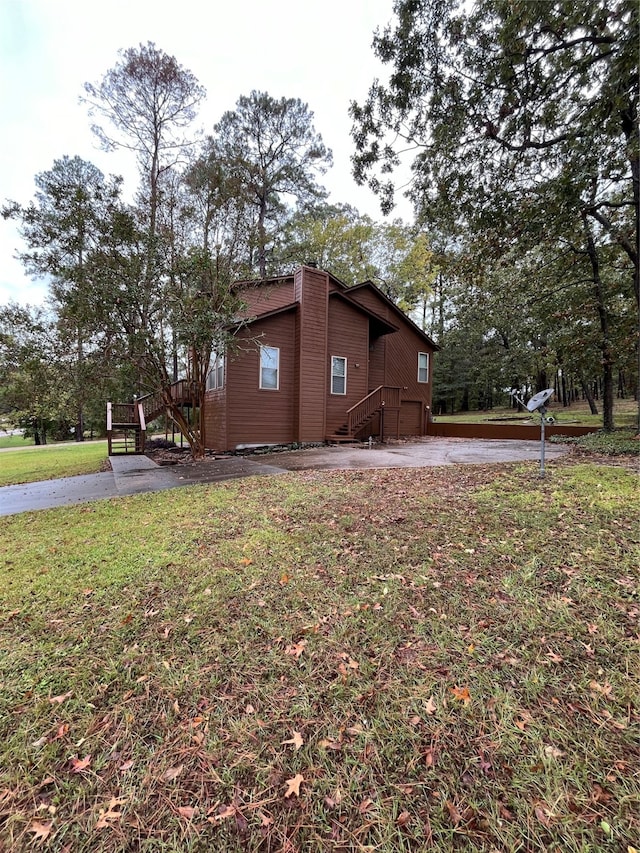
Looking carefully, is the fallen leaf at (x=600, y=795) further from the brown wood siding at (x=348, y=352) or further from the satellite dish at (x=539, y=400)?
the brown wood siding at (x=348, y=352)

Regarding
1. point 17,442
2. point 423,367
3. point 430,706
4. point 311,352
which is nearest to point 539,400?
point 430,706

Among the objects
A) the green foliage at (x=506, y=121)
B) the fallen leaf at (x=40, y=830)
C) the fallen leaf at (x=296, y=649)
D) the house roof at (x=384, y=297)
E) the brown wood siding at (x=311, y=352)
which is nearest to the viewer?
the fallen leaf at (x=40, y=830)

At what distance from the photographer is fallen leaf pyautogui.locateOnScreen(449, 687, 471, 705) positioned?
180 centimetres

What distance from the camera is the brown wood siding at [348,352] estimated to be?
12906 mm

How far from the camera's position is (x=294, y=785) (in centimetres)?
143

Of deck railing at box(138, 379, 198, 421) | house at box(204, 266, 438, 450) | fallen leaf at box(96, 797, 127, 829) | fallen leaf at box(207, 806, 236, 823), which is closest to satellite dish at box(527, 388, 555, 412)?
fallen leaf at box(207, 806, 236, 823)

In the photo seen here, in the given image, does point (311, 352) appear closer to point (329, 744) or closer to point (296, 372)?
point (296, 372)

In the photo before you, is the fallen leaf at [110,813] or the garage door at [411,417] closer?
the fallen leaf at [110,813]

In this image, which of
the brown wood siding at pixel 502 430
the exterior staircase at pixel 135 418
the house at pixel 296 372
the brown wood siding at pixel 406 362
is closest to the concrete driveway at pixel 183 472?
the house at pixel 296 372

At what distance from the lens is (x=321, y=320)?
12.0 m

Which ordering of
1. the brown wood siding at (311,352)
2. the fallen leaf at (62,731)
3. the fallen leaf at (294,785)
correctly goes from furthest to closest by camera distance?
1. the brown wood siding at (311,352)
2. the fallen leaf at (62,731)
3. the fallen leaf at (294,785)

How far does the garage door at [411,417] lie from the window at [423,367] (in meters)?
1.26

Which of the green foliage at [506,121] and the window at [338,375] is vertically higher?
the green foliage at [506,121]

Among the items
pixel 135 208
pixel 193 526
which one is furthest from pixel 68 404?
pixel 193 526
